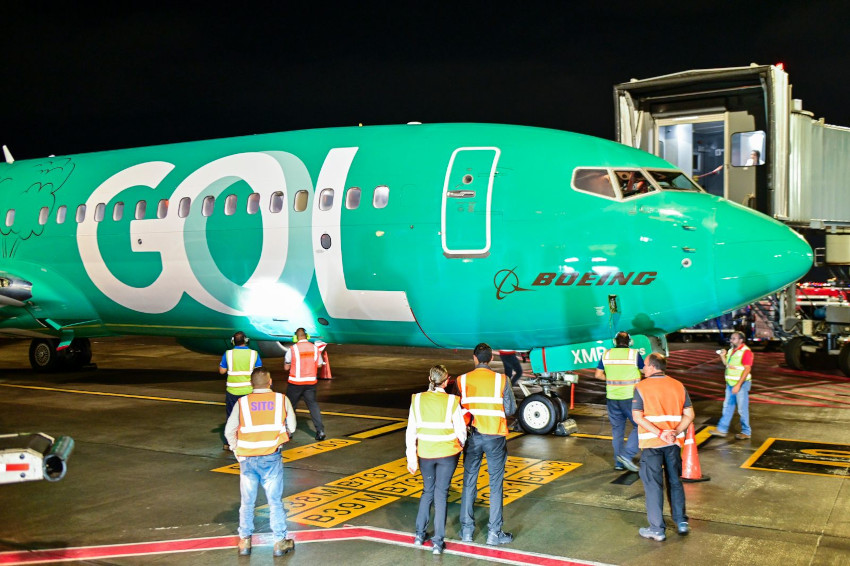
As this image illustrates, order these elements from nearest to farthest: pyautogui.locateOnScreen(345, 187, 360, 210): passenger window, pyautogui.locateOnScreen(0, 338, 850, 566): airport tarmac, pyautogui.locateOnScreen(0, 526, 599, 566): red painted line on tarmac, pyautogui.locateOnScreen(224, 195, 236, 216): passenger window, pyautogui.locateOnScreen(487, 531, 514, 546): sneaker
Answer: pyautogui.locateOnScreen(0, 526, 599, 566): red painted line on tarmac
pyautogui.locateOnScreen(0, 338, 850, 566): airport tarmac
pyautogui.locateOnScreen(487, 531, 514, 546): sneaker
pyautogui.locateOnScreen(345, 187, 360, 210): passenger window
pyautogui.locateOnScreen(224, 195, 236, 216): passenger window

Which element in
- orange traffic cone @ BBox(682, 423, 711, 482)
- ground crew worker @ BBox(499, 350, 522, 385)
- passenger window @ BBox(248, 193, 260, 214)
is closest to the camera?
orange traffic cone @ BBox(682, 423, 711, 482)

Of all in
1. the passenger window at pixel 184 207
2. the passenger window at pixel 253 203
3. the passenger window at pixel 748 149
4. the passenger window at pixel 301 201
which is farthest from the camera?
the passenger window at pixel 748 149

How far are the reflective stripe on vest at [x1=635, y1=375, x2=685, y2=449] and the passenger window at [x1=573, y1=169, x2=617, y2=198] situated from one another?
5.15m

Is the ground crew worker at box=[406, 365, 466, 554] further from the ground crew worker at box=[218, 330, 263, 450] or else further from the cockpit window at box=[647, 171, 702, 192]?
the cockpit window at box=[647, 171, 702, 192]

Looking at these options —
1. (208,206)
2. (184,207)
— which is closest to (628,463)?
(208,206)

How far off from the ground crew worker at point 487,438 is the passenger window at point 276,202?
7413 mm

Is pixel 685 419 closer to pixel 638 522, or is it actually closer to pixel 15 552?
pixel 638 522

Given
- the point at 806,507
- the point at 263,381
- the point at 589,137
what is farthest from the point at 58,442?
the point at 589,137

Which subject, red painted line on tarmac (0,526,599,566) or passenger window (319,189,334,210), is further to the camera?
passenger window (319,189,334,210)

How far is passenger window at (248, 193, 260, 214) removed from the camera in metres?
14.9

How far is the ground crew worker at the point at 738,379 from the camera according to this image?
40.6 ft

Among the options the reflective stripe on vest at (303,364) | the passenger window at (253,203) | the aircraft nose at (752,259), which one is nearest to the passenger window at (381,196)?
the passenger window at (253,203)

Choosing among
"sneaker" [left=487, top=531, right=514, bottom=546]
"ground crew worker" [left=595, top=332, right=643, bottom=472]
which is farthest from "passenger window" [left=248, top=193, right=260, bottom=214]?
"sneaker" [left=487, top=531, right=514, bottom=546]

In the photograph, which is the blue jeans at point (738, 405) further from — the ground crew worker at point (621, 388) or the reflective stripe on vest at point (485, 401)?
the reflective stripe on vest at point (485, 401)
